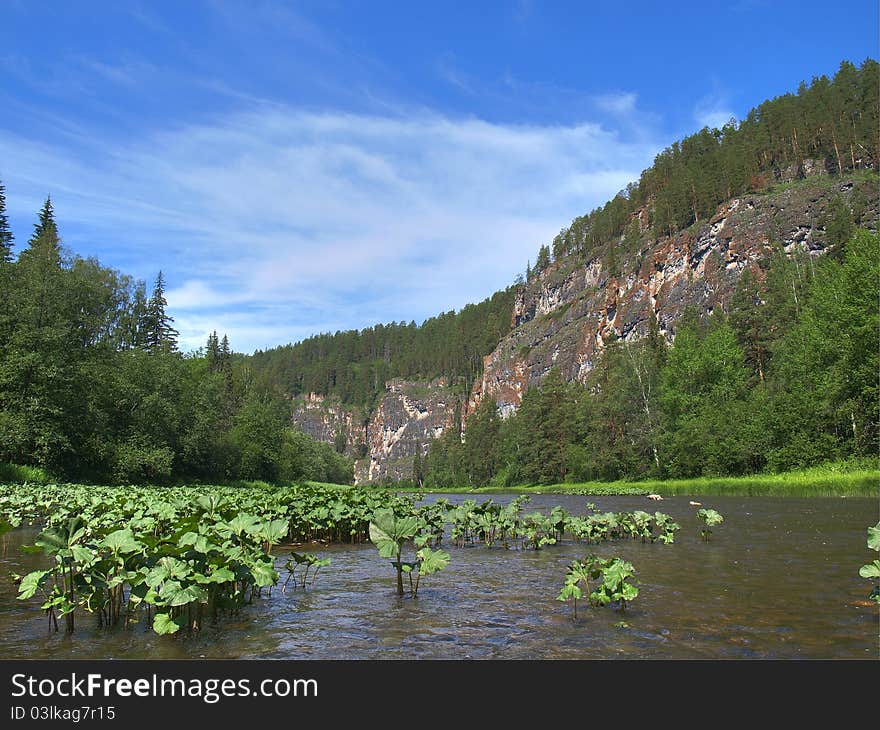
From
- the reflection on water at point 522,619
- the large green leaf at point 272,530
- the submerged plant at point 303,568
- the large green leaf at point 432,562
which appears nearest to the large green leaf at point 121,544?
the reflection on water at point 522,619

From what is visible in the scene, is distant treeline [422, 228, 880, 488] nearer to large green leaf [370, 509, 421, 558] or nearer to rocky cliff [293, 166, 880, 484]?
rocky cliff [293, 166, 880, 484]

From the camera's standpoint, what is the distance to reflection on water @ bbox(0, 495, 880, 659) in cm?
637

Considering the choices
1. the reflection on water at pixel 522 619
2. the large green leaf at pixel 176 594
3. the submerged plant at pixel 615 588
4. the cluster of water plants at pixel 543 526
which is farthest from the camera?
the cluster of water plants at pixel 543 526

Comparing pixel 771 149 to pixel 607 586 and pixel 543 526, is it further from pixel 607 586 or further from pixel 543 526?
pixel 607 586

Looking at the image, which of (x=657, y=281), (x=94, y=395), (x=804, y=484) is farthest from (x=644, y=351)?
(x=94, y=395)

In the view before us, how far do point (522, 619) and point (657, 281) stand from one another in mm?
114816

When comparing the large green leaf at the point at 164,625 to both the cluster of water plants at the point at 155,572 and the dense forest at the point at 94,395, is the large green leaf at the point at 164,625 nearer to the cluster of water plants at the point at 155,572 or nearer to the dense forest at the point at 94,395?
the cluster of water plants at the point at 155,572

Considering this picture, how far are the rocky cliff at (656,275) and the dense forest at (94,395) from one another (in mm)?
73317

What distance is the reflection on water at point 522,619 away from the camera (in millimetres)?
6371

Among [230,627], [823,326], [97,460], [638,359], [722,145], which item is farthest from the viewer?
[722,145]

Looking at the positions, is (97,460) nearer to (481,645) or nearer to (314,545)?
(314,545)

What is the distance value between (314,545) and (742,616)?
37.1ft

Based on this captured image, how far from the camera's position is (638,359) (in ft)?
237
